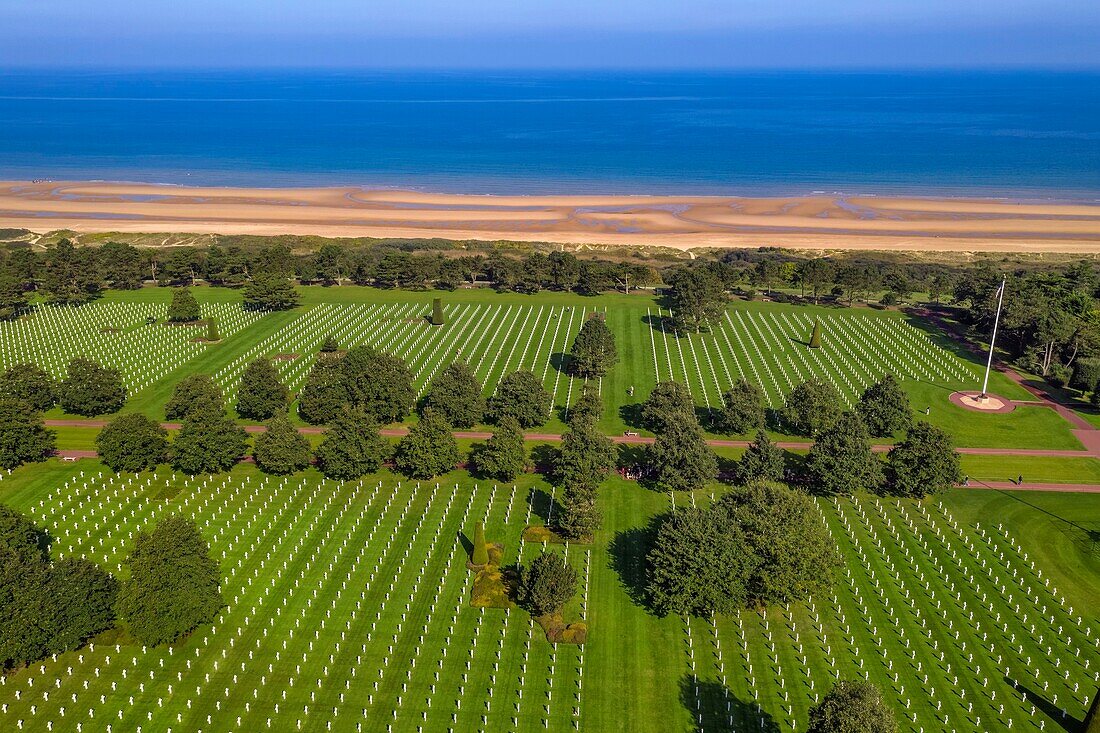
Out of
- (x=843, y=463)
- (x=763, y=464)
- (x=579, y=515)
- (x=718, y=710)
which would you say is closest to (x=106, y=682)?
(x=579, y=515)

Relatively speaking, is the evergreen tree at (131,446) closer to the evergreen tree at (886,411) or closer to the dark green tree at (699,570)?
the dark green tree at (699,570)

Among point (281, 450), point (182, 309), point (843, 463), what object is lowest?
point (281, 450)

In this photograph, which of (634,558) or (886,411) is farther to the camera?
(886,411)

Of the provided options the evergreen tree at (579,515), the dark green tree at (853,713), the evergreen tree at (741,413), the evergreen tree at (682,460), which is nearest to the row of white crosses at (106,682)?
the evergreen tree at (579,515)

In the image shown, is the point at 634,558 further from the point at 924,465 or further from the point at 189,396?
the point at 189,396

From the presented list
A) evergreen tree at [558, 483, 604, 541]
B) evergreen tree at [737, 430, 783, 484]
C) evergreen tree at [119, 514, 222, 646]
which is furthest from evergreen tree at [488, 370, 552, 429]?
evergreen tree at [119, 514, 222, 646]

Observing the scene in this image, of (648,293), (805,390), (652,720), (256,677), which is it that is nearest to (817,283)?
(648,293)
